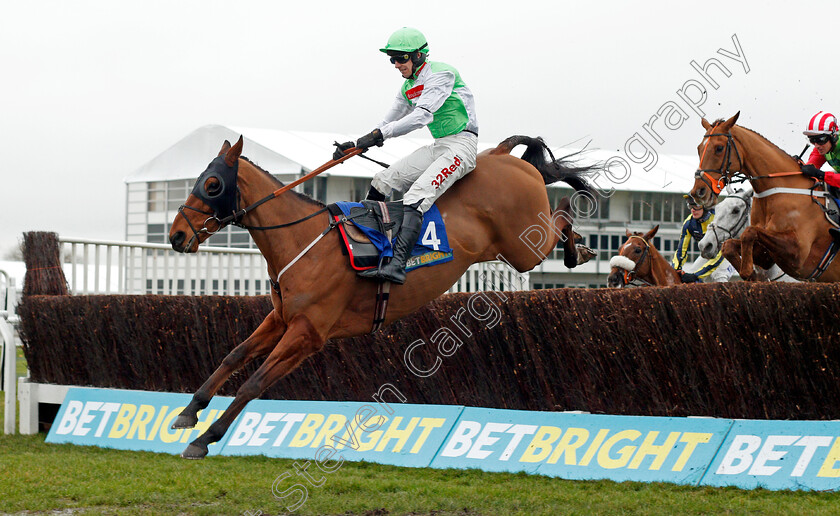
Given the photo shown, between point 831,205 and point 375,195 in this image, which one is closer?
point 375,195

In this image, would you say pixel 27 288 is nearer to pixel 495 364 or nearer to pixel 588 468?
pixel 495 364

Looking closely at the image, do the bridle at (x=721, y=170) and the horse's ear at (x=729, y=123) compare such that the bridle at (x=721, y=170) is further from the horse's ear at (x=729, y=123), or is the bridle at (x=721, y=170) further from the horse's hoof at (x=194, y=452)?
the horse's hoof at (x=194, y=452)

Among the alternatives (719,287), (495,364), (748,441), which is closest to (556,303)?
(495,364)

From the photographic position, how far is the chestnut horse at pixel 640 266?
10375 millimetres

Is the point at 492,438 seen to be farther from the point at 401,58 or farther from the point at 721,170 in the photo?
the point at 721,170

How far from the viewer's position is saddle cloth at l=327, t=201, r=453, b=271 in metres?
5.14

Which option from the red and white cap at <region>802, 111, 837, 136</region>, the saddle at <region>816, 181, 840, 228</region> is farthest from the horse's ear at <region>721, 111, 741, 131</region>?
the saddle at <region>816, 181, 840, 228</region>

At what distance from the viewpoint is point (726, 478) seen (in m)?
5.38

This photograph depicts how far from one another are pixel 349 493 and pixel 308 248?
165 cm

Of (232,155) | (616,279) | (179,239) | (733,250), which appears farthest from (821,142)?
(179,239)

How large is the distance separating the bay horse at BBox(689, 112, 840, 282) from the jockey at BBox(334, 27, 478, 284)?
2.77m

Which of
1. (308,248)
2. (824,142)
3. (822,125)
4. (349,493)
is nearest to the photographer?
(308,248)

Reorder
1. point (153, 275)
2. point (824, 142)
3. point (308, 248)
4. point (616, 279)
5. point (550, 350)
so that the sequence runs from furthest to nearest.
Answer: point (616, 279), point (153, 275), point (824, 142), point (550, 350), point (308, 248)

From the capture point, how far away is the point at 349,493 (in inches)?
227
